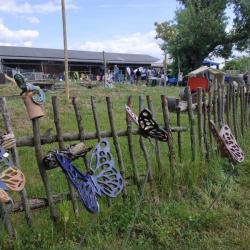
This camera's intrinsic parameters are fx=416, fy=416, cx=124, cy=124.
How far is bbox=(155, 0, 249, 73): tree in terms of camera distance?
3266 cm

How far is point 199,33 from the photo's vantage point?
33.0 meters

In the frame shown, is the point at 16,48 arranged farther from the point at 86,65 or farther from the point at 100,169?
the point at 100,169

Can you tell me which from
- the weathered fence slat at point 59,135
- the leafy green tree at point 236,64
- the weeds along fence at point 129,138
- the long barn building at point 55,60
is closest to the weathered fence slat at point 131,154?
the weeds along fence at point 129,138

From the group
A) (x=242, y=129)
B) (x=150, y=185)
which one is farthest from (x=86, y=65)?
(x=150, y=185)

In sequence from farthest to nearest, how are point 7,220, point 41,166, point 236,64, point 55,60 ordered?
1. point 236,64
2. point 55,60
3. point 41,166
4. point 7,220

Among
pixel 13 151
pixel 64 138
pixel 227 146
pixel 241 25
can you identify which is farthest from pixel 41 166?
pixel 241 25

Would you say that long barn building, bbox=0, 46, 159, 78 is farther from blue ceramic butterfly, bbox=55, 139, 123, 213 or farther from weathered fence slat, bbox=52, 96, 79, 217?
blue ceramic butterfly, bbox=55, 139, 123, 213

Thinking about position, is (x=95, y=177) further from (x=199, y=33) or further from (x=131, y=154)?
(x=199, y=33)

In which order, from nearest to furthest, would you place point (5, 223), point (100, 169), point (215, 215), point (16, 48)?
1. point (100, 169)
2. point (5, 223)
3. point (215, 215)
4. point (16, 48)

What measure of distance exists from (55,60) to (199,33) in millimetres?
12845

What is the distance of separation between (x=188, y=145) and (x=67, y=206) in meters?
3.37

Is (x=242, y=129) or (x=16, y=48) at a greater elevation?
(x=16, y=48)

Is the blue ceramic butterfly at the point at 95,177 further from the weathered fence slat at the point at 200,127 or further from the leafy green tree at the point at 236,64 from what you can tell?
the leafy green tree at the point at 236,64

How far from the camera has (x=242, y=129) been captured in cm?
728
